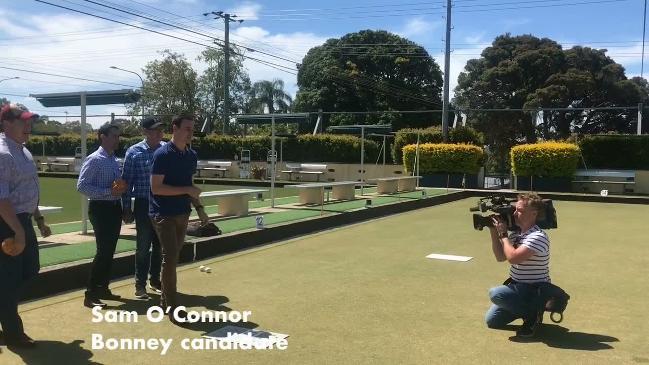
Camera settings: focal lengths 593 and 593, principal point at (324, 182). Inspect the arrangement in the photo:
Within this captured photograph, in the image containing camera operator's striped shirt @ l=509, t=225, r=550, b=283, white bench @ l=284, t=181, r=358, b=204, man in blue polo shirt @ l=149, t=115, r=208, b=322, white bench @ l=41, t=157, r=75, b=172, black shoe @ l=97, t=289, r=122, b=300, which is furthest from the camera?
white bench @ l=41, t=157, r=75, b=172

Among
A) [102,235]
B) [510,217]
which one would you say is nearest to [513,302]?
[510,217]

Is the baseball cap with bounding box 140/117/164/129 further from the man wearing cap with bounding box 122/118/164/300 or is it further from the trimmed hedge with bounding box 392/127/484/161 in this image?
the trimmed hedge with bounding box 392/127/484/161

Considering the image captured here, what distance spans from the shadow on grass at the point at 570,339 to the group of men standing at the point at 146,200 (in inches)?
108

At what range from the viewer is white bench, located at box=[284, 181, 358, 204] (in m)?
13.3

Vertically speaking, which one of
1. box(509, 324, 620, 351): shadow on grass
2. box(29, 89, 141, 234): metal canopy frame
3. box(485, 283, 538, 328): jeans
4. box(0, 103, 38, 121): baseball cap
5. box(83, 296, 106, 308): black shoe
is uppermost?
box(29, 89, 141, 234): metal canopy frame

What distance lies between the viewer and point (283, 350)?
4.16m

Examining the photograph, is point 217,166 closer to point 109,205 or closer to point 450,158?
point 450,158

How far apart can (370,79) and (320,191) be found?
113 feet

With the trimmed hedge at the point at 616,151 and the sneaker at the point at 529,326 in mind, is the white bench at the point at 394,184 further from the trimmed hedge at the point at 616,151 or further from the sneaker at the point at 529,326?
the sneaker at the point at 529,326

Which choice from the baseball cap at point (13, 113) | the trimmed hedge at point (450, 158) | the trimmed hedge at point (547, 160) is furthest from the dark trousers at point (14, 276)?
the trimmed hedge at point (547, 160)

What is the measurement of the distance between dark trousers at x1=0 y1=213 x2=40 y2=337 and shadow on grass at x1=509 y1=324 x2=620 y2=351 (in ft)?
11.5

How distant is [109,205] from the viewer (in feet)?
17.2

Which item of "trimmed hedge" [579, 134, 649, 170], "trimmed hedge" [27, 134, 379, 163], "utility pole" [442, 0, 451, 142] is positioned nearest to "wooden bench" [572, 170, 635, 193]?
"trimmed hedge" [579, 134, 649, 170]

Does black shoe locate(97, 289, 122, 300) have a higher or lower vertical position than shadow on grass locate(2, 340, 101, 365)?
higher
